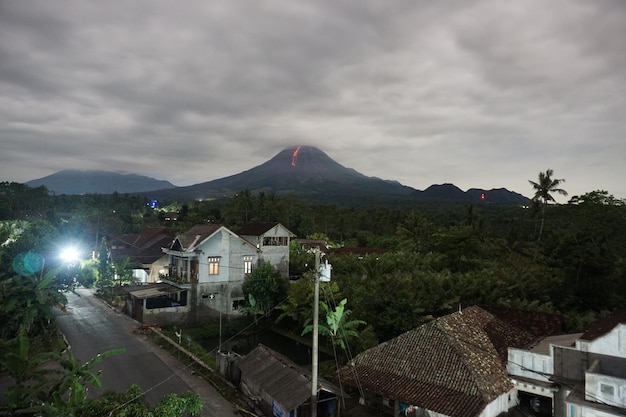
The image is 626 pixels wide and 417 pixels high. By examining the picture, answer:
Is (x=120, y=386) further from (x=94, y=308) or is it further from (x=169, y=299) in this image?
(x=94, y=308)

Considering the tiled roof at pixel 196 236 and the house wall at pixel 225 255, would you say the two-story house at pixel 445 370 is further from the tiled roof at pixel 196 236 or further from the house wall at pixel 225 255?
the tiled roof at pixel 196 236

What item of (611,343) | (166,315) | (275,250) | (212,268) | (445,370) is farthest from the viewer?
(275,250)

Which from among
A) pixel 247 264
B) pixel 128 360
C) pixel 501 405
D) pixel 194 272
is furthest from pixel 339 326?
pixel 194 272

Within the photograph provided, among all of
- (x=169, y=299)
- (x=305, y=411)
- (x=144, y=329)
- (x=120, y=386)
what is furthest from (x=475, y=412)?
(x=169, y=299)

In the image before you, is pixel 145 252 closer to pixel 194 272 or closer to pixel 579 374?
pixel 194 272

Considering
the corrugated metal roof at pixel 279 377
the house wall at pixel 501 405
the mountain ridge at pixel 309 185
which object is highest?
the mountain ridge at pixel 309 185

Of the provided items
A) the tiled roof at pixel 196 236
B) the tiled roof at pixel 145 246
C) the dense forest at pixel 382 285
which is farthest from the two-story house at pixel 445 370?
the tiled roof at pixel 145 246
